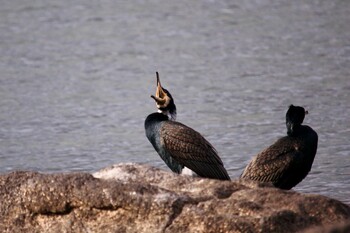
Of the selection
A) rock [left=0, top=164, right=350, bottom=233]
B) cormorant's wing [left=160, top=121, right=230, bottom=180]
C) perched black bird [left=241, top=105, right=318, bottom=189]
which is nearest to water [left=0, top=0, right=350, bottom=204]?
perched black bird [left=241, top=105, right=318, bottom=189]

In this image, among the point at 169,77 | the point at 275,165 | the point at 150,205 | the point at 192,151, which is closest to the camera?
the point at 150,205

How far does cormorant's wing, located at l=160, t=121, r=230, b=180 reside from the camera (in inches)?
311

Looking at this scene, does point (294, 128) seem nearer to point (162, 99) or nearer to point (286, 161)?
point (286, 161)

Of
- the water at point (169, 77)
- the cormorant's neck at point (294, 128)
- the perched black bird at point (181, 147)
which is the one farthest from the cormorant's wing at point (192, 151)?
the water at point (169, 77)

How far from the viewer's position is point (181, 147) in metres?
8.05

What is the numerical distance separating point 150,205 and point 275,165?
2.20 meters

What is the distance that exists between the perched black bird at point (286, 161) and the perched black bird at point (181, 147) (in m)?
0.27

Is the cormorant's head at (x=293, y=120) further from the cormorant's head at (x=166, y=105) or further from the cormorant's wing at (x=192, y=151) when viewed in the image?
the cormorant's head at (x=166, y=105)

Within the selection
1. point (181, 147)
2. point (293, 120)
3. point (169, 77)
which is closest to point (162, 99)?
point (181, 147)

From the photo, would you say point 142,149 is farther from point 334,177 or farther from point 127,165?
point 127,165

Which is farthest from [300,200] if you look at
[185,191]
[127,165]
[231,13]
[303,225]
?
[231,13]

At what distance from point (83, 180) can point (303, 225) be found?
4.40 feet

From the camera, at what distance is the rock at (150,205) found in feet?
18.7

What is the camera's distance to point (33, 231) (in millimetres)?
6184
